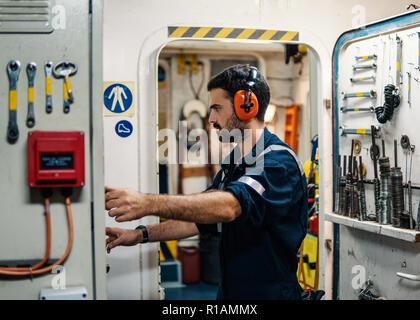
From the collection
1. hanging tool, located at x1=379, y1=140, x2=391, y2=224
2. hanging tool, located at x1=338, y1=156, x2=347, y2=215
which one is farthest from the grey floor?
hanging tool, located at x1=379, y1=140, x2=391, y2=224

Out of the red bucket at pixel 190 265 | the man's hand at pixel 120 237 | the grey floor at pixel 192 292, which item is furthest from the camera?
the red bucket at pixel 190 265

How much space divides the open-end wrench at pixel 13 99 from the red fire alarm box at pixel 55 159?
0.06 metres

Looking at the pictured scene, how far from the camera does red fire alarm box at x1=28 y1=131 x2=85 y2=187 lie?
5.16 feet

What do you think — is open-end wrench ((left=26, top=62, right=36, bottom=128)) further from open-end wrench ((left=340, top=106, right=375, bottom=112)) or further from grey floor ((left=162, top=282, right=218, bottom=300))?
grey floor ((left=162, top=282, right=218, bottom=300))

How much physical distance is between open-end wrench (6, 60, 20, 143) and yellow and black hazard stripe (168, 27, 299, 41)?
1.57 meters

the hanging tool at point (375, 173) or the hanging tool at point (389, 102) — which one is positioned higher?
the hanging tool at point (389, 102)

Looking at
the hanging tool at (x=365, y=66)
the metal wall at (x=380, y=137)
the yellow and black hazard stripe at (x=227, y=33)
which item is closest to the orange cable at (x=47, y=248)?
the yellow and black hazard stripe at (x=227, y=33)

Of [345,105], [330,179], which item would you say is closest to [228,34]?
[345,105]

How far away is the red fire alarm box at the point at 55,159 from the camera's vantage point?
5.16ft

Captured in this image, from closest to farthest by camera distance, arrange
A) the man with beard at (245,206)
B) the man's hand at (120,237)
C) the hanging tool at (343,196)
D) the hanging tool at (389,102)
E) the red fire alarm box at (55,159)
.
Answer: the red fire alarm box at (55,159)
the man with beard at (245,206)
the man's hand at (120,237)
the hanging tool at (389,102)
the hanging tool at (343,196)

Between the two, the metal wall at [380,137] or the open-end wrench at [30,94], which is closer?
the open-end wrench at [30,94]

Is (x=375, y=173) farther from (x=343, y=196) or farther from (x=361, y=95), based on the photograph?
(x=361, y=95)

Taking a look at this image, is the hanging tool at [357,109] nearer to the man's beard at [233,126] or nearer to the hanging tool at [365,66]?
the hanging tool at [365,66]

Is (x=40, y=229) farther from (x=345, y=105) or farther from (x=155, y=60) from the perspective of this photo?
(x=345, y=105)
